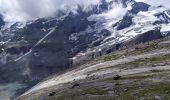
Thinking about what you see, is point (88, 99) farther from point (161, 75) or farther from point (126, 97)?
point (161, 75)

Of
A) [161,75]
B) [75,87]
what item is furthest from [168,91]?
[75,87]

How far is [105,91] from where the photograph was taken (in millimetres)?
106000

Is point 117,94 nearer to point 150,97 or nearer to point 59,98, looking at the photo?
point 150,97

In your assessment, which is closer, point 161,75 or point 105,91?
point 105,91

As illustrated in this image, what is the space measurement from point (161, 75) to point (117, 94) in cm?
2196

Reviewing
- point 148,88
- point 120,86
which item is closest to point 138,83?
point 120,86

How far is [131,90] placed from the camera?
99438mm

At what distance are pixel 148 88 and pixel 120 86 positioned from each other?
48.6ft

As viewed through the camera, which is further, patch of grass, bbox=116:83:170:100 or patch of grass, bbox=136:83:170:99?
patch of grass, bbox=136:83:170:99

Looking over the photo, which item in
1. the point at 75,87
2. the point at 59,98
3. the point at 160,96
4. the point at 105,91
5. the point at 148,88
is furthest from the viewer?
the point at 75,87

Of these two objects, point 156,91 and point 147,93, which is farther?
point 156,91

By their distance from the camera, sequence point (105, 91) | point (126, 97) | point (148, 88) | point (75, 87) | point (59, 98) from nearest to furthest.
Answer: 1. point (126, 97)
2. point (148, 88)
3. point (105, 91)
4. point (59, 98)
5. point (75, 87)

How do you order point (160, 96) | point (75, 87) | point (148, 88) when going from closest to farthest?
point (160, 96)
point (148, 88)
point (75, 87)

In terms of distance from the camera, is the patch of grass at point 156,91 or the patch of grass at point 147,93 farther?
the patch of grass at point 156,91
